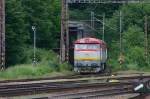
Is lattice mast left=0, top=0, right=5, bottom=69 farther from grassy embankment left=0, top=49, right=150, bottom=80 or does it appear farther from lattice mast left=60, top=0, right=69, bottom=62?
lattice mast left=60, top=0, right=69, bottom=62

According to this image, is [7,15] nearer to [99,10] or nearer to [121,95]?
[121,95]

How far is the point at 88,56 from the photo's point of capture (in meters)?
44.8

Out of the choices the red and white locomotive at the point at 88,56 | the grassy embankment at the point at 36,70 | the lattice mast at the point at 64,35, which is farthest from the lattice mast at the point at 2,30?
the lattice mast at the point at 64,35

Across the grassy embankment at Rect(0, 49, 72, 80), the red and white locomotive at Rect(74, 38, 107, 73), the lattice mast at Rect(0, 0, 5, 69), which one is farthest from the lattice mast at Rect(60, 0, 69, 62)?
the lattice mast at Rect(0, 0, 5, 69)

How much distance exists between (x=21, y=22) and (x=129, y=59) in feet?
43.7

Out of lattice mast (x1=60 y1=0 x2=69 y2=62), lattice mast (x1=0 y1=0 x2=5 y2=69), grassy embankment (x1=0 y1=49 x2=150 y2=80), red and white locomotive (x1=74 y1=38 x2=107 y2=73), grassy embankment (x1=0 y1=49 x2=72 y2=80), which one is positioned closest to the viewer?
lattice mast (x1=0 y1=0 x2=5 y2=69)

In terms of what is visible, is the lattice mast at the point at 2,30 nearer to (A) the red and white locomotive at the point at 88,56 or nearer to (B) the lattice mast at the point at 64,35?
(A) the red and white locomotive at the point at 88,56

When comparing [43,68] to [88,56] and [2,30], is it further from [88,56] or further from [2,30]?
[2,30]

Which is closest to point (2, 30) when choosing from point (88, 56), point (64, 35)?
point (88, 56)

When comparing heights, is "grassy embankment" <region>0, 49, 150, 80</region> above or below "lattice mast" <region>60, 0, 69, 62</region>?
below

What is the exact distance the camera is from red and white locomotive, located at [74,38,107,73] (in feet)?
146

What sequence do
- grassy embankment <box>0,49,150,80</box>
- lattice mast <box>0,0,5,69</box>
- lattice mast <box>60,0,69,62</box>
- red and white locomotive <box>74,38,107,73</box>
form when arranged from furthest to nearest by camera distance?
lattice mast <box>60,0,69,62</box>
red and white locomotive <box>74,38,107,73</box>
grassy embankment <box>0,49,150,80</box>
lattice mast <box>0,0,5,69</box>

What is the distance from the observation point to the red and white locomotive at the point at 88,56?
1754 inches

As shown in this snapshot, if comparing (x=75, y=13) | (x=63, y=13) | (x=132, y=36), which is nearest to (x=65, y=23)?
(x=63, y=13)
